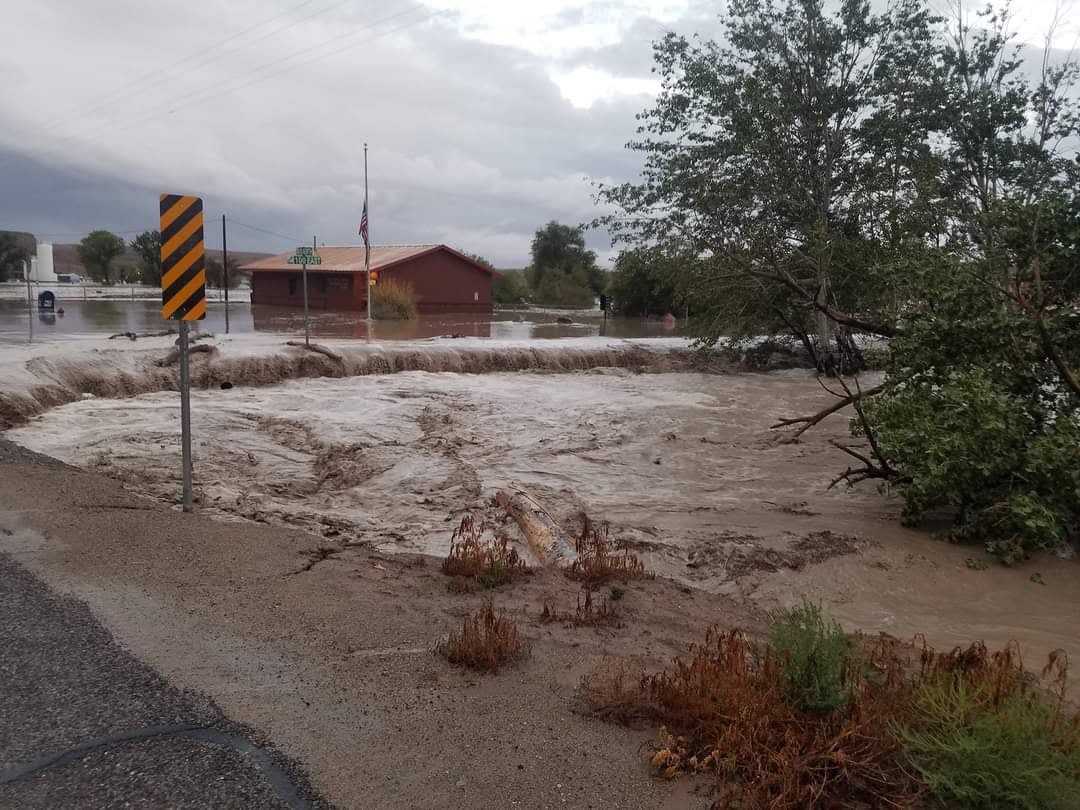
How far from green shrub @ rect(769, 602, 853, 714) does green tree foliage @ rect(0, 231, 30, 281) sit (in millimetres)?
76591

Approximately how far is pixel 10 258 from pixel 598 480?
73642 mm

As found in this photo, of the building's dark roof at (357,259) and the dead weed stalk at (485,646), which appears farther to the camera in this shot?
the building's dark roof at (357,259)

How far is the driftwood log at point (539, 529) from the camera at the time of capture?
6836mm

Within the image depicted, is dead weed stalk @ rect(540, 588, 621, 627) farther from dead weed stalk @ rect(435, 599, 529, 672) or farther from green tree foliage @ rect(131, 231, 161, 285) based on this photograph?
green tree foliage @ rect(131, 231, 161, 285)

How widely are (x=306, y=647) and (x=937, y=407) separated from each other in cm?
689

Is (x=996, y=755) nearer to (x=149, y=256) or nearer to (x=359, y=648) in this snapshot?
(x=359, y=648)

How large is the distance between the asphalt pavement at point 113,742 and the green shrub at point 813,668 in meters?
2.04

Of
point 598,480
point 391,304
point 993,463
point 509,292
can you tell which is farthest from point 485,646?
point 509,292

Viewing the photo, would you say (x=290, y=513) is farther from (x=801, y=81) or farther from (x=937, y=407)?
(x=801, y=81)

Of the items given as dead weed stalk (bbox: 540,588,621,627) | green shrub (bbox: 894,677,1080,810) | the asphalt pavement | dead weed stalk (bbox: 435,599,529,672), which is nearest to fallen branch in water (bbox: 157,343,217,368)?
the asphalt pavement

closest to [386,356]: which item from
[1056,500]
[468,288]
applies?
[1056,500]

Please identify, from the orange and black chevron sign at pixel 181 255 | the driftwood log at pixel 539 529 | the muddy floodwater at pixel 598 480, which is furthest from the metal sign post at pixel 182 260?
the driftwood log at pixel 539 529

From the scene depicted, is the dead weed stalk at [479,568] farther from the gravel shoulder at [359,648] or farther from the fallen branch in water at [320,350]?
the fallen branch in water at [320,350]

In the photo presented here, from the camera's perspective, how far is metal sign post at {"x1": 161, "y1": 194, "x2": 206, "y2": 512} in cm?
683
